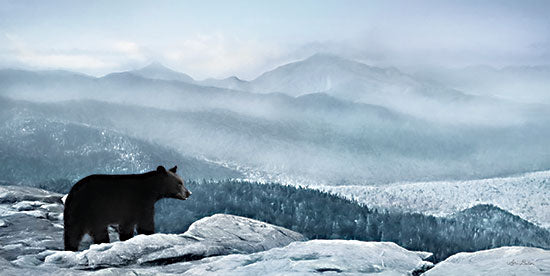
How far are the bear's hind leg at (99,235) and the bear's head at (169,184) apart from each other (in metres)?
1.69

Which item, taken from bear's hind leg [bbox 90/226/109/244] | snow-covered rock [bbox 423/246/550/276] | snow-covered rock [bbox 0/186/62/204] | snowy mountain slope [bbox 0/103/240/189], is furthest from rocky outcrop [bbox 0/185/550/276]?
snowy mountain slope [bbox 0/103/240/189]

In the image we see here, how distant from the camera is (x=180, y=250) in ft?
37.3

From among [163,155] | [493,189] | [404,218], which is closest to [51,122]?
[163,155]

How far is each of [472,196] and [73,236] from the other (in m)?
67.0

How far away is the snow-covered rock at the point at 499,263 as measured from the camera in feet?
29.0

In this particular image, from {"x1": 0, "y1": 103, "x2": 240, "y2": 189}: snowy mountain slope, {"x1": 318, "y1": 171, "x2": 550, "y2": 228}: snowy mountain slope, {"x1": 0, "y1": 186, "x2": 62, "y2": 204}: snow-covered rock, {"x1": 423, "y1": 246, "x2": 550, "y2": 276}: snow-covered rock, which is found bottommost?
{"x1": 318, "y1": 171, "x2": 550, "y2": 228}: snowy mountain slope

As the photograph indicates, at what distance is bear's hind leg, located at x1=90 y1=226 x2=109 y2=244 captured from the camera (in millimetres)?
12508

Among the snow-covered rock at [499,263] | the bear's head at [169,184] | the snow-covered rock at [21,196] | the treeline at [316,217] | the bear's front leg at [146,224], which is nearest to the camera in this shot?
the snow-covered rock at [499,263]

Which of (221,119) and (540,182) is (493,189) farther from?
(221,119)

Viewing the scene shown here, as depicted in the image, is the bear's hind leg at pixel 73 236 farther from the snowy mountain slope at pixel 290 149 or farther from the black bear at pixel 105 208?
the snowy mountain slope at pixel 290 149

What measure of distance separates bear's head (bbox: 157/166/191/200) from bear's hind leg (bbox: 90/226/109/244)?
1.69 m

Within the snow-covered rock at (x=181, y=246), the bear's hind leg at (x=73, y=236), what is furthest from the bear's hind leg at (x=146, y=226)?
the bear's hind leg at (x=73, y=236)

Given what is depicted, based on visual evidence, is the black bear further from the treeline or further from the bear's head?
the treeline

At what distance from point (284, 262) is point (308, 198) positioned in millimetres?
21214
